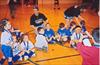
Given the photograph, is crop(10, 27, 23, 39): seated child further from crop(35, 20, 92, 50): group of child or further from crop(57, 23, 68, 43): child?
crop(57, 23, 68, 43): child

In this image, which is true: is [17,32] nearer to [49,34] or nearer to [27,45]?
[27,45]

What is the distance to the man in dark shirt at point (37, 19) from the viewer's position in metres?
1.81

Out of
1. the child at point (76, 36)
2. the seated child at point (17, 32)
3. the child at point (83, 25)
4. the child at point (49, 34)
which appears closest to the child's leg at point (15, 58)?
the seated child at point (17, 32)

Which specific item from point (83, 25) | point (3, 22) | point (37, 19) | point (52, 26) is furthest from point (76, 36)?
point (3, 22)

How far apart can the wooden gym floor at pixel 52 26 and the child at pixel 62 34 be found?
0.13 ft

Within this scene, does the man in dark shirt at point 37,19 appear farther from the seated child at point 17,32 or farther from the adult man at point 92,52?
the adult man at point 92,52

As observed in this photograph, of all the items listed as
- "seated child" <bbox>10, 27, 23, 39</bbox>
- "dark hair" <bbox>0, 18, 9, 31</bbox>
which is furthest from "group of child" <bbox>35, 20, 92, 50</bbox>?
"dark hair" <bbox>0, 18, 9, 31</bbox>

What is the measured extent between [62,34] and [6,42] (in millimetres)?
447

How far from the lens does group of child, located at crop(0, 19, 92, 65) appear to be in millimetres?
1808

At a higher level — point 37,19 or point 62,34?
point 37,19

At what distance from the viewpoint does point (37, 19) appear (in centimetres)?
183

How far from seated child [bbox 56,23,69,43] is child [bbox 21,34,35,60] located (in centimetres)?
22

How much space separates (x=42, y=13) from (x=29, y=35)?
0.66ft

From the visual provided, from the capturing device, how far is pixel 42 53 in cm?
183
